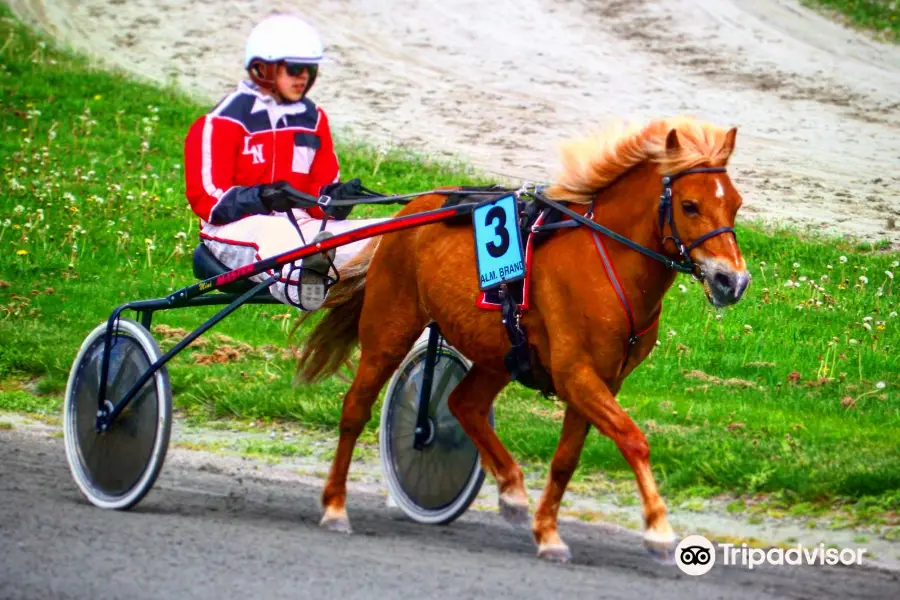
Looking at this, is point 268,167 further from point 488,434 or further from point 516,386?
point 516,386

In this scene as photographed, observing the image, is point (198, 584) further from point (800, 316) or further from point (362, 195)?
point (800, 316)

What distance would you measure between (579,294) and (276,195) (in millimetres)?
1793

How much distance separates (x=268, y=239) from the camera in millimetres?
7066

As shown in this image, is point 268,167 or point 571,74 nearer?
point 268,167

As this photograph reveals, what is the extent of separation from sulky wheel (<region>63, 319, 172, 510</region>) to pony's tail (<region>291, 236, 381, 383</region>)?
81 centimetres

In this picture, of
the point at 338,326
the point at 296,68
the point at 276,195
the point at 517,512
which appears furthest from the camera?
the point at 338,326

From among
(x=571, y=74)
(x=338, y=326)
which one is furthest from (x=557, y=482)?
(x=571, y=74)

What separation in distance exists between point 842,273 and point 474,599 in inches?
269

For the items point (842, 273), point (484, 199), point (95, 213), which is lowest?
point (95, 213)

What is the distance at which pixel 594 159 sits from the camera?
6059 millimetres

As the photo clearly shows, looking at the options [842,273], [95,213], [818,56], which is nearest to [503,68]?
[818,56]

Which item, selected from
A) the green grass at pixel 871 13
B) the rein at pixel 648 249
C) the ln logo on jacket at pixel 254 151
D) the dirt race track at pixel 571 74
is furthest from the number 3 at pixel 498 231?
the green grass at pixel 871 13

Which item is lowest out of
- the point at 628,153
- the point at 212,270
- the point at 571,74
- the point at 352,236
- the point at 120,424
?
the point at 120,424

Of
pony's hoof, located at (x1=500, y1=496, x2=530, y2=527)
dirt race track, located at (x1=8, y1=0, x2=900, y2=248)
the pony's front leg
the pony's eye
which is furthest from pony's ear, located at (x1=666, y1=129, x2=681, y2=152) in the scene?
dirt race track, located at (x1=8, y1=0, x2=900, y2=248)
